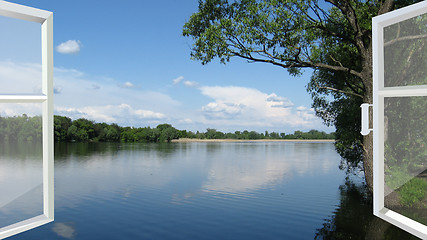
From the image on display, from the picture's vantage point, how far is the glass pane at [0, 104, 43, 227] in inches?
119

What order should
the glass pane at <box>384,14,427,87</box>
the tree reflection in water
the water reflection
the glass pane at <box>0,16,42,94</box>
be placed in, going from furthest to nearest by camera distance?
1. the tree reflection in water
2. the water reflection
3. the glass pane at <box>384,14,427,87</box>
4. the glass pane at <box>0,16,42,94</box>

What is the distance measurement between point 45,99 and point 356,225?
7.11m

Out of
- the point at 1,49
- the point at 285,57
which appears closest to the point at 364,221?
the point at 285,57

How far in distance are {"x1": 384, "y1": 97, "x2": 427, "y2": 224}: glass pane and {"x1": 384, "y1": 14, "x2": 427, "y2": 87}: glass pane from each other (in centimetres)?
24

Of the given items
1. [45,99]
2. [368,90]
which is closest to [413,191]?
[368,90]

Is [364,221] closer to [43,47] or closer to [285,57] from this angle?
[285,57]

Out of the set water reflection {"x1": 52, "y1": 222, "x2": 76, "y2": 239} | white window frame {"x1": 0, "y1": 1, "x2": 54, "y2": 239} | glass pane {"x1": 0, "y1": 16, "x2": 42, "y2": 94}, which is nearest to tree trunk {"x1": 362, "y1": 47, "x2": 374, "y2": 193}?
white window frame {"x1": 0, "y1": 1, "x2": 54, "y2": 239}

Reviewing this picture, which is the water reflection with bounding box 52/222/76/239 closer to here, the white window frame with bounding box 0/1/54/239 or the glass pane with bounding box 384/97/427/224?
the white window frame with bounding box 0/1/54/239

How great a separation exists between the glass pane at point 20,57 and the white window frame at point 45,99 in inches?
4.2

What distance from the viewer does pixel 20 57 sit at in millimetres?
3252

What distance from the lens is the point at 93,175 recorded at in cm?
1580

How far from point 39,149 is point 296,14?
6.50 meters

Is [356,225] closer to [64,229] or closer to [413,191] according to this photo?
[413,191]

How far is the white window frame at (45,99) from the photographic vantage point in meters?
2.97
